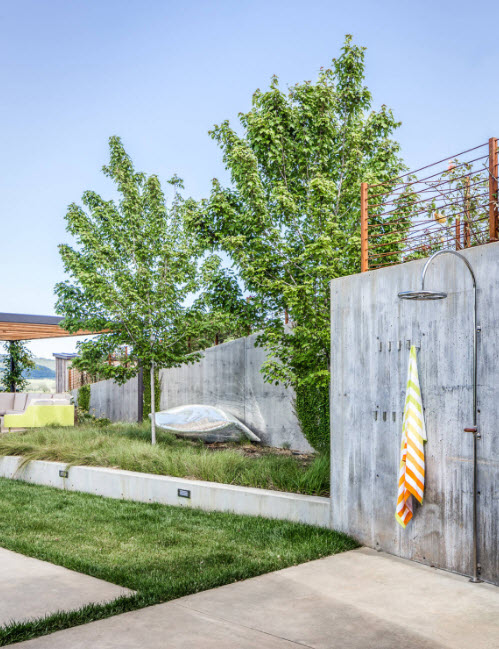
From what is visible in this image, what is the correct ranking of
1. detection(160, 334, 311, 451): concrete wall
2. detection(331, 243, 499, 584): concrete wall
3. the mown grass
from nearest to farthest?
1. detection(331, 243, 499, 584): concrete wall
2. the mown grass
3. detection(160, 334, 311, 451): concrete wall

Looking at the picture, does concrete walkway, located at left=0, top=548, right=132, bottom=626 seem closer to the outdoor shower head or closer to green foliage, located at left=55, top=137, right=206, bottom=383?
the outdoor shower head

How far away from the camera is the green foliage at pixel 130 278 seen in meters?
11.6

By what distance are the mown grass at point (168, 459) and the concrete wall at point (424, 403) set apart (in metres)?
1.18

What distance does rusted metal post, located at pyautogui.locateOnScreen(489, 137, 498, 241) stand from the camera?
5691 millimetres

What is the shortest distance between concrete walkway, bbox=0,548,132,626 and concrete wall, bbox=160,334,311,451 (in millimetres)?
8071

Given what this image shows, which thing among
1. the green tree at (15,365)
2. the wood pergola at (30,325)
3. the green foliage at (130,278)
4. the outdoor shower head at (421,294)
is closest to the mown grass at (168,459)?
the green foliage at (130,278)

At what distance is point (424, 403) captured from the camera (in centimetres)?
593

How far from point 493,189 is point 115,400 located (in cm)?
1632

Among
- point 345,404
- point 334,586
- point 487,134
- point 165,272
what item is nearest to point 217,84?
point 165,272

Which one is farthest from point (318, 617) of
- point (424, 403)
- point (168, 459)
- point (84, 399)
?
point (84, 399)

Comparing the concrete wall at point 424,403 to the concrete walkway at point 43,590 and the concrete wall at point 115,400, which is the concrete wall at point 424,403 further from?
the concrete wall at point 115,400

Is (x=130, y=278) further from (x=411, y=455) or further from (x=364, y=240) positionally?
(x=411, y=455)

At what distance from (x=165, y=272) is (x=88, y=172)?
2.72 metres

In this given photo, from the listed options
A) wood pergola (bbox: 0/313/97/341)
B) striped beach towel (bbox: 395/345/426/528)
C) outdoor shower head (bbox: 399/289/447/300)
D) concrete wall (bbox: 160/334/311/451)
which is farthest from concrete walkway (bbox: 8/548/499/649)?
wood pergola (bbox: 0/313/97/341)
